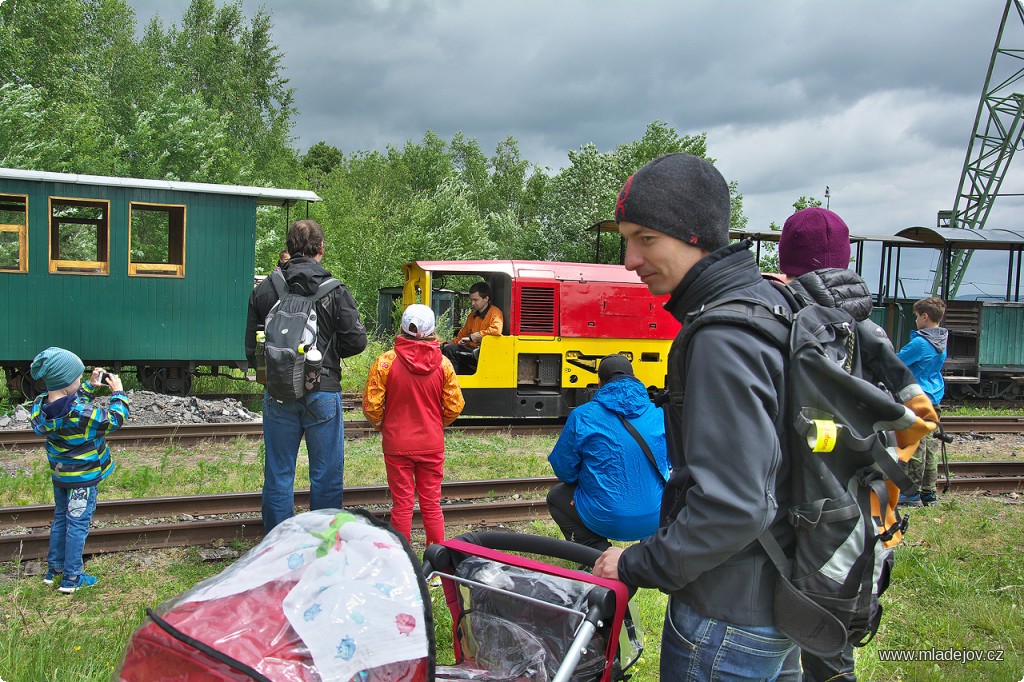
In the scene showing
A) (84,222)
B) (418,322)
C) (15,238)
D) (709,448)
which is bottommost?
(709,448)

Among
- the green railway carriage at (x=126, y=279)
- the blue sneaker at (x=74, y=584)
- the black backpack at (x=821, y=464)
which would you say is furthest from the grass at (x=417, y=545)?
the green railway carriage at (x=126, y=279)

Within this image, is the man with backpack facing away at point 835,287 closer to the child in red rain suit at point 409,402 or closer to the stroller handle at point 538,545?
the stroller handle at point 538,545

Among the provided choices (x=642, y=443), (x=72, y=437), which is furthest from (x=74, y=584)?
(x=642, y=443)

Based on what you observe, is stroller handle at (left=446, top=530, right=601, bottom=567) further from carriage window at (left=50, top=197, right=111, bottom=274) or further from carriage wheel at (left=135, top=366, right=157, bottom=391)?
carriage wheel at (left=135, top=366, right=157, bottom=391)

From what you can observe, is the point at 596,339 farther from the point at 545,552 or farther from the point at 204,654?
the point at 204,654

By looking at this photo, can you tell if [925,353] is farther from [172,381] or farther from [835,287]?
[172,381]

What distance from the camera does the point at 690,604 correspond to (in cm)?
193

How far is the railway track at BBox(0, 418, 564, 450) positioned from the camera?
9.16m

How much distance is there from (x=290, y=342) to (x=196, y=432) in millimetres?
5932

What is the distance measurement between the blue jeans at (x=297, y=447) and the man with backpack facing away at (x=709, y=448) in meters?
3.27

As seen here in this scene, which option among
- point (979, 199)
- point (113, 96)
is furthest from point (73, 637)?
point (113, 96)

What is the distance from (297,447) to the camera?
511 cm

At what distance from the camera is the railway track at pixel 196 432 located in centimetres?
916

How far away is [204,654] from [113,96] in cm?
3948
